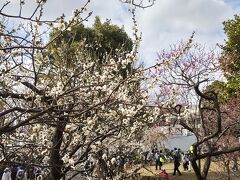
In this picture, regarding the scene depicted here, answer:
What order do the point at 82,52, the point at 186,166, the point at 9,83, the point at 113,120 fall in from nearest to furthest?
the point at 9,83
the point at 113,120
the point at 82,52
the point at 186,166

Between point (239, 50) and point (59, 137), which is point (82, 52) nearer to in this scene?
point (59, 137)

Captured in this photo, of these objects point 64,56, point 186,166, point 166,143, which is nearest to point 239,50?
point 186,166

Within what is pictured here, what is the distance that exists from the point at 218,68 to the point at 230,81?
0.77 metres

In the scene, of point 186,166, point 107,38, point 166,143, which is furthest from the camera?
point 166,143

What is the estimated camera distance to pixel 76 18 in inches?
121

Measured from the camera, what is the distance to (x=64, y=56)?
23.8 ft

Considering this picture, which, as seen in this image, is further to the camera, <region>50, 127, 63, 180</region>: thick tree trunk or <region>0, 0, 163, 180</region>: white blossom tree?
<region>50, 127, 63, 180</region>: thick tree trunk

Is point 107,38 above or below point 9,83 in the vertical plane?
above

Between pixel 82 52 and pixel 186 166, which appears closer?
pixel 82 52

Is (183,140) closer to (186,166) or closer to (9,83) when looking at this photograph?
(186,166)

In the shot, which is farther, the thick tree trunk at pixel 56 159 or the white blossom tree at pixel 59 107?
the thick tree trunk at pixel 56 159

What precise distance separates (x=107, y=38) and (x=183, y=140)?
71.5 ft

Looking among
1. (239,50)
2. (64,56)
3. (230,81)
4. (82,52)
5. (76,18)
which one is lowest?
(76,18)

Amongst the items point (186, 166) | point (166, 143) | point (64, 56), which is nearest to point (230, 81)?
point (186, 166)
